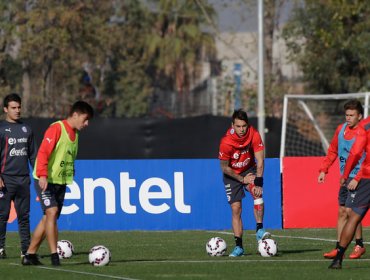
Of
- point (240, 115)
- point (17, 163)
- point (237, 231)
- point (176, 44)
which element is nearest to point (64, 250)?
point (17, 163)

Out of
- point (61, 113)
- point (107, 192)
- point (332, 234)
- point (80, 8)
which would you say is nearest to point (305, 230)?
point (332, 234)

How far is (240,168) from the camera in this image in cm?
1655

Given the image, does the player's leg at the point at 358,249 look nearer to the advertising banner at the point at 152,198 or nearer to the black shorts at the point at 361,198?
the black shorts at the point at 361,198

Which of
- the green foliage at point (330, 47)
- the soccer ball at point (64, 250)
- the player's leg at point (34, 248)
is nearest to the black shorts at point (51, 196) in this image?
the player's leg at point (34, 248)

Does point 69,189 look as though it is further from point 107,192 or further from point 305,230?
point 305,230

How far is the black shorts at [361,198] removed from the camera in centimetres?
1429

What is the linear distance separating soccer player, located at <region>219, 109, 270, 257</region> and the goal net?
13.7m

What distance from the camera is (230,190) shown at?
16562 millimetres

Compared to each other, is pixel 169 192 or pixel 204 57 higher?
pixel 204 57

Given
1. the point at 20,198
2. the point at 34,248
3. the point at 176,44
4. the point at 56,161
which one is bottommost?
the point at 34,248

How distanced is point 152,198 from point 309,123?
45.0 ft

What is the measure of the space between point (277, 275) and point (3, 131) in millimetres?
Answer: 4479

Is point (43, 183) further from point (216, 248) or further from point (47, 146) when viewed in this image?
point (216, 248)

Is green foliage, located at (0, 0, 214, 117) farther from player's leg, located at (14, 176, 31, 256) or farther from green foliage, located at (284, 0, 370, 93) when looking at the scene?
player's leg, located at (14, 176, 31, 256)
